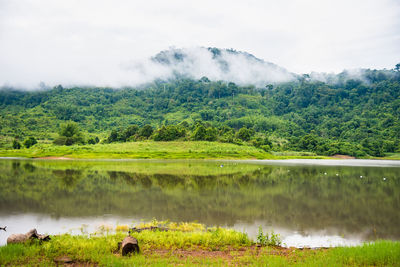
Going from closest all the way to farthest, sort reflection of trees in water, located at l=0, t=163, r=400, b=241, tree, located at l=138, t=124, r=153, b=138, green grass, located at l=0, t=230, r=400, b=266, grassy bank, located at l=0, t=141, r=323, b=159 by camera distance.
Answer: green grass, located at l=0, t=230, r=400, b=266
reflection of trees in water, located at l=0, t=163, r=400, b=241
grassy bank, located at l=0, t=141, r=323, b=159
tree, located at l=138, t=124, r=153, b=138

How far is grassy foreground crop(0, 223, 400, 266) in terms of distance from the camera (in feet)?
32.7

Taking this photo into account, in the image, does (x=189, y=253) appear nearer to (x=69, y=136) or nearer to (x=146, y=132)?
(x=146, y=132)

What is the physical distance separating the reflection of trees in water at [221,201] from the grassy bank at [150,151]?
54241mm

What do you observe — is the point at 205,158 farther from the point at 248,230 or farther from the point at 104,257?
the point at 104,257

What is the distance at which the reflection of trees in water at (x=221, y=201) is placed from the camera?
18.1m

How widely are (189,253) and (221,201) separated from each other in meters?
11.7

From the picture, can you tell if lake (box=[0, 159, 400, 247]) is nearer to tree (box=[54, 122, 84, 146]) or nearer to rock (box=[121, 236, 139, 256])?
rock (box=[121, 236, 139, 256])

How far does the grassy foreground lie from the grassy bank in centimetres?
7146

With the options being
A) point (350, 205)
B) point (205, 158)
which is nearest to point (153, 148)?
point (205, 158)

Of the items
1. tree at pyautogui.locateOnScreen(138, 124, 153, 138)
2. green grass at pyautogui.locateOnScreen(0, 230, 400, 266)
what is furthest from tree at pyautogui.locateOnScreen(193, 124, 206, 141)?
green grass at pyautogui.locateOnScreen(0, 230, 400, 266)

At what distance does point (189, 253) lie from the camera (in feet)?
37.4

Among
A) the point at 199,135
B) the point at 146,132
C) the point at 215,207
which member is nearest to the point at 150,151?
the point at 199,135

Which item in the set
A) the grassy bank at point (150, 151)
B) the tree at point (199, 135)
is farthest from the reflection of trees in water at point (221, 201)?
the tree at point (199, 135)

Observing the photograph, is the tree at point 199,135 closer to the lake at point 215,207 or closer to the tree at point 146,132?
the tree at point 146,132
